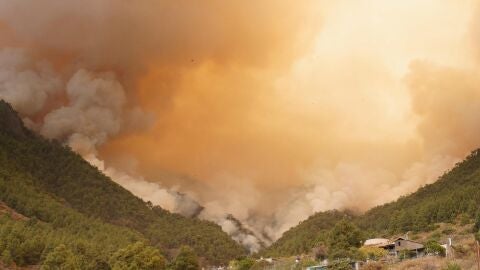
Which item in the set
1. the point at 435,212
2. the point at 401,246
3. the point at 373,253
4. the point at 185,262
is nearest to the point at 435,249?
the point at 373,253

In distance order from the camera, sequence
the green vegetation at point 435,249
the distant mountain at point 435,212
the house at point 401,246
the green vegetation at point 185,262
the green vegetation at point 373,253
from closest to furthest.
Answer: the green vegetation at point 435,249
the green vegetation at point 373,253
the house at point 401,246
the green vegetation at point 185,262
the distant mountain at point 435,212

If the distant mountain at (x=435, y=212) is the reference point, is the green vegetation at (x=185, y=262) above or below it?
below

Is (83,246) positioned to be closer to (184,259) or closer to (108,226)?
(184,259)

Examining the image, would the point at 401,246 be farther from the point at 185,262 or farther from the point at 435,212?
the point at 435,212

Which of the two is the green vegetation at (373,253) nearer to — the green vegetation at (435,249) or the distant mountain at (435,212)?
the green vegetation at (435,249)

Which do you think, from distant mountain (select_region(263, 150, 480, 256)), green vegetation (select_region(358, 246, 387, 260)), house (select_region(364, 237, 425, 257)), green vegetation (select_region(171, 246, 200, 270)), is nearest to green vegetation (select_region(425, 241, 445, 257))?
house (select_region(364, 237, 425, 257))

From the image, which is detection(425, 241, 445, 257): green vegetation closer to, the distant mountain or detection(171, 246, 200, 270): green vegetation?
the distant mountain

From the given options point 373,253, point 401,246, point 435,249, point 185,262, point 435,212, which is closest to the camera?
point 435,249

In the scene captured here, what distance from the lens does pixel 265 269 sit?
117 m

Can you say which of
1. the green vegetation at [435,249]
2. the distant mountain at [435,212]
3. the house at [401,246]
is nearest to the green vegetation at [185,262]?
the distant mountain at [435,212]

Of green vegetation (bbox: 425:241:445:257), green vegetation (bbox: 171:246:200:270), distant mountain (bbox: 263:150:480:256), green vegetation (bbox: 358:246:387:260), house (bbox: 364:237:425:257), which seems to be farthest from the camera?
distant mountain (bbox: 263:150:480:256)

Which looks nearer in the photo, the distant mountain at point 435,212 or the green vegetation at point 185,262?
the green vegetation at point 185,262

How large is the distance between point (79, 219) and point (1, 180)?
28015mm

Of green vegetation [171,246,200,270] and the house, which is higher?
green vegetation [171,246,200,270]
